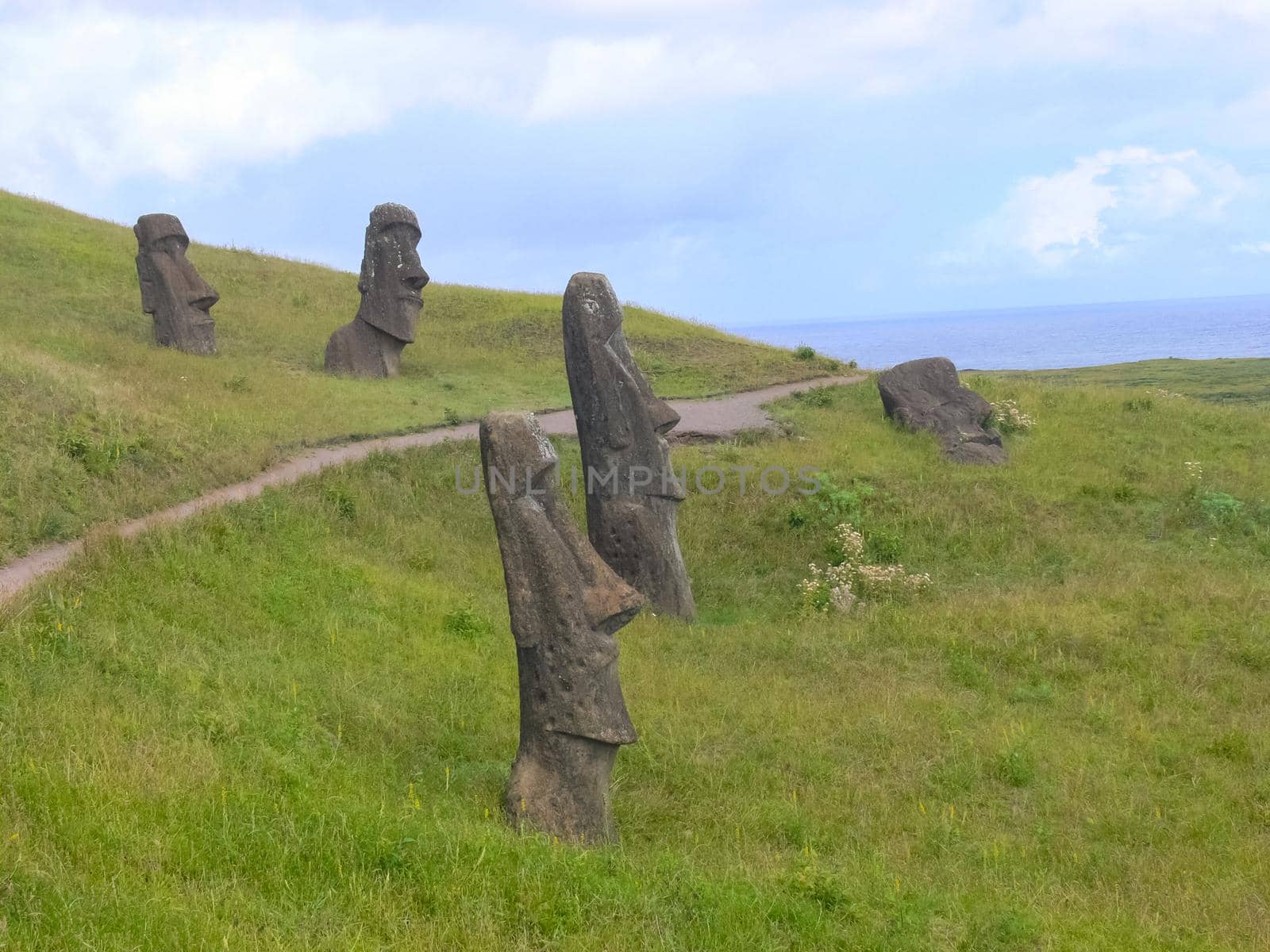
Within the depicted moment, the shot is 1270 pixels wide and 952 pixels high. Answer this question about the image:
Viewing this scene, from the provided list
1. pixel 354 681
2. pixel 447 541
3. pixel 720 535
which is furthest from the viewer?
pixel 720 535

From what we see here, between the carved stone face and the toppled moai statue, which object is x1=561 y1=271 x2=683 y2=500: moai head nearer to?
the carved stone face

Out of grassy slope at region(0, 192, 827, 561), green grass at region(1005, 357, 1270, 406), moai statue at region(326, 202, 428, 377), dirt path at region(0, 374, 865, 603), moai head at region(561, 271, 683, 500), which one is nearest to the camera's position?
dirt path at region(0, 374, 865, 603)

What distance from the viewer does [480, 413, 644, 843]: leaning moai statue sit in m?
6.86

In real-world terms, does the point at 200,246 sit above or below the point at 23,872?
above

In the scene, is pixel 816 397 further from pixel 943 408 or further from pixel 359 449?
pixel 359 449

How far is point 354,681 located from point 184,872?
12.4ft

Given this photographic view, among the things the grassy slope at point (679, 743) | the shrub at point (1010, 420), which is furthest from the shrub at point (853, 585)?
the shrub at point (1010, 420)

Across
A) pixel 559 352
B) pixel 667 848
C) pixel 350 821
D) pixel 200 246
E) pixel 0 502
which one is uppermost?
pixel 200 246

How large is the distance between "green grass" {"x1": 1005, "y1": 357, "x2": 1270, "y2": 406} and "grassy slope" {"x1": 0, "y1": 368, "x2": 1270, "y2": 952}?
2354 centimetres

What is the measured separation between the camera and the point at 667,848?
6680 mm

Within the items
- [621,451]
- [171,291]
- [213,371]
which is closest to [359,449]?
[213,371]

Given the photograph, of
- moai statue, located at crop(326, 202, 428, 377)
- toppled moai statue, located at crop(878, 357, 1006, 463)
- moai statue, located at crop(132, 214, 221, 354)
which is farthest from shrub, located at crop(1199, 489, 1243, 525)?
moai statue, located at crop(132, 214, 221, 354)

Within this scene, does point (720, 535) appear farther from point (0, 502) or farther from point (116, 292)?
point (116, 292)

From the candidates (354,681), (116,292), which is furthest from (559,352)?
(354,681)
